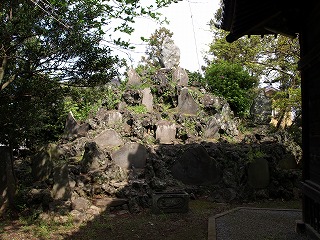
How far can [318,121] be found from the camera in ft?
16.7

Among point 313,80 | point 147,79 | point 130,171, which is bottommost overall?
point 130,171

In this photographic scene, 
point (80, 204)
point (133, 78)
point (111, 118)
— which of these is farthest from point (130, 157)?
point (133, 78)

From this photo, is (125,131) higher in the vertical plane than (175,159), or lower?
higher

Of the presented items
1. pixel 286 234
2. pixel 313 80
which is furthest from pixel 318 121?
pixel 286 234

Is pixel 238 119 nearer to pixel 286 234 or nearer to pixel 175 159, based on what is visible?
pixel 175 159

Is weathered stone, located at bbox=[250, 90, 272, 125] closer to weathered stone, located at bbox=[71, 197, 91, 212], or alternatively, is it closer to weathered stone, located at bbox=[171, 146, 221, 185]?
weathered stone, located at bbox=[171, 146, 221, 185]

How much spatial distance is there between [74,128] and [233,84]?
30.3ft

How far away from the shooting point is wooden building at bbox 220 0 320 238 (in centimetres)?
505

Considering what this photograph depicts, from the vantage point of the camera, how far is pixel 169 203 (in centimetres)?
895

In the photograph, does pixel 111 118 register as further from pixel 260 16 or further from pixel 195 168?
pixel 260 16

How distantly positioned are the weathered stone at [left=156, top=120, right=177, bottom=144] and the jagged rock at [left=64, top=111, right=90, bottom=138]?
11.8 ft

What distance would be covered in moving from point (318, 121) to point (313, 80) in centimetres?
79

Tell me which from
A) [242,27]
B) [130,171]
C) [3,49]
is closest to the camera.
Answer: [242,27]

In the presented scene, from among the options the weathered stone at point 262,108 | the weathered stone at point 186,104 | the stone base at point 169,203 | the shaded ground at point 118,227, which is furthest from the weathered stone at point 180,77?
the shaded ground at point 118,227
